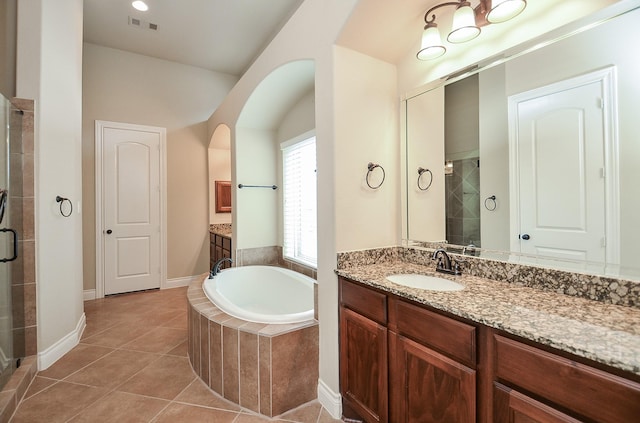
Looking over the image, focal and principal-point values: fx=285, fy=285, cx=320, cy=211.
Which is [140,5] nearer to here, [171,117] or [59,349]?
[171,117]

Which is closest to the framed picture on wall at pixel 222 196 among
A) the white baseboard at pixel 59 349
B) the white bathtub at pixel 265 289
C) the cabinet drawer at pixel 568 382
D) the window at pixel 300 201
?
the window at pixel 300 201

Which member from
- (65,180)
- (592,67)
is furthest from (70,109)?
(592,67)

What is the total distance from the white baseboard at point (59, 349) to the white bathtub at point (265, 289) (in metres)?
1.19

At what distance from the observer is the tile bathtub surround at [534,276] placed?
1.02 meters

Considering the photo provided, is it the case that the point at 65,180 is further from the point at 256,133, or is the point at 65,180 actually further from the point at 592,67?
the point at 592,67

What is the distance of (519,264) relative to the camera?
1308 mm

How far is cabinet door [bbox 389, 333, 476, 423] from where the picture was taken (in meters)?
1.02

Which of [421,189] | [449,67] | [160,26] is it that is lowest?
[421,189]

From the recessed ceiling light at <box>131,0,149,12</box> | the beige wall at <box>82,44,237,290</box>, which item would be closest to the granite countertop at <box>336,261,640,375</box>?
the recessed ceiling light at <box>131,0,149,12</box>

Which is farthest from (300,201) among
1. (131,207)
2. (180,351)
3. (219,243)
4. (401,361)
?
(131,207)

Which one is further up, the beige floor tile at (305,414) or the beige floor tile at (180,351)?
the beige floor tile at (180,351)

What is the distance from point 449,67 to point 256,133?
246 cm

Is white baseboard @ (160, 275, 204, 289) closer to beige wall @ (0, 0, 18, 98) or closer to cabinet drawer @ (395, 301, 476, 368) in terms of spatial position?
beige wall @ (0, 0, 18, 98)

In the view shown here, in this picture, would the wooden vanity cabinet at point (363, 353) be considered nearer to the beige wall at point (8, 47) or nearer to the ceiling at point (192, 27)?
the beige wall at point (8, 47)
